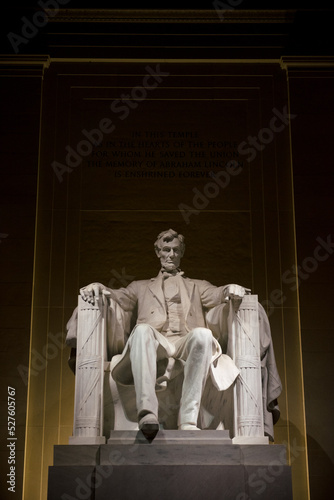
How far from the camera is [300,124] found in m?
7.42

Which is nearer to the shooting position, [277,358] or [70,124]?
[277,358]

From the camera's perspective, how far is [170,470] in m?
4.84

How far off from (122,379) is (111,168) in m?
2.53

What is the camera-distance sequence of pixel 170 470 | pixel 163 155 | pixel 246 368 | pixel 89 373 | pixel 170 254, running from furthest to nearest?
pixel 163 155
pixel 170 254
pixel 246 368
pixel 89 373
pixel 170 470

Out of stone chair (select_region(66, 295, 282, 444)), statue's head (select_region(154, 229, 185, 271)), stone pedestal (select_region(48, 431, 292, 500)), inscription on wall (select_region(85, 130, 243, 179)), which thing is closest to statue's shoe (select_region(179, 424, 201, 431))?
stone pedestal (select_region(48, 431, 292, 500))

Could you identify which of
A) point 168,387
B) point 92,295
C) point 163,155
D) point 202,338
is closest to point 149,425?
point 168,387

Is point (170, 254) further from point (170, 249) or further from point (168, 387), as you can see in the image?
point (168, 387)

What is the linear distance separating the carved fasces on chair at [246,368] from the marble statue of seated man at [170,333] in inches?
2.8

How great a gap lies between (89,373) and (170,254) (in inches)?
49.9

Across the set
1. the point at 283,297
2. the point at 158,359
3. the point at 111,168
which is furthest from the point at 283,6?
the point at 158,359

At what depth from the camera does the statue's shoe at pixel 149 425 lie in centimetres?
496

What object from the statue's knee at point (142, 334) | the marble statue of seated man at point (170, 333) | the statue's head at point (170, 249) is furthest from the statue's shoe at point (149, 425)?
the statue's head at point (170, 249)

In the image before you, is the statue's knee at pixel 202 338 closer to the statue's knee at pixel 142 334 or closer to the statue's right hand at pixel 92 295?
the statue's knee at pixel 142 334

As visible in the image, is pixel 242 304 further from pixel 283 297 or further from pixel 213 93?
pixel 213 93
